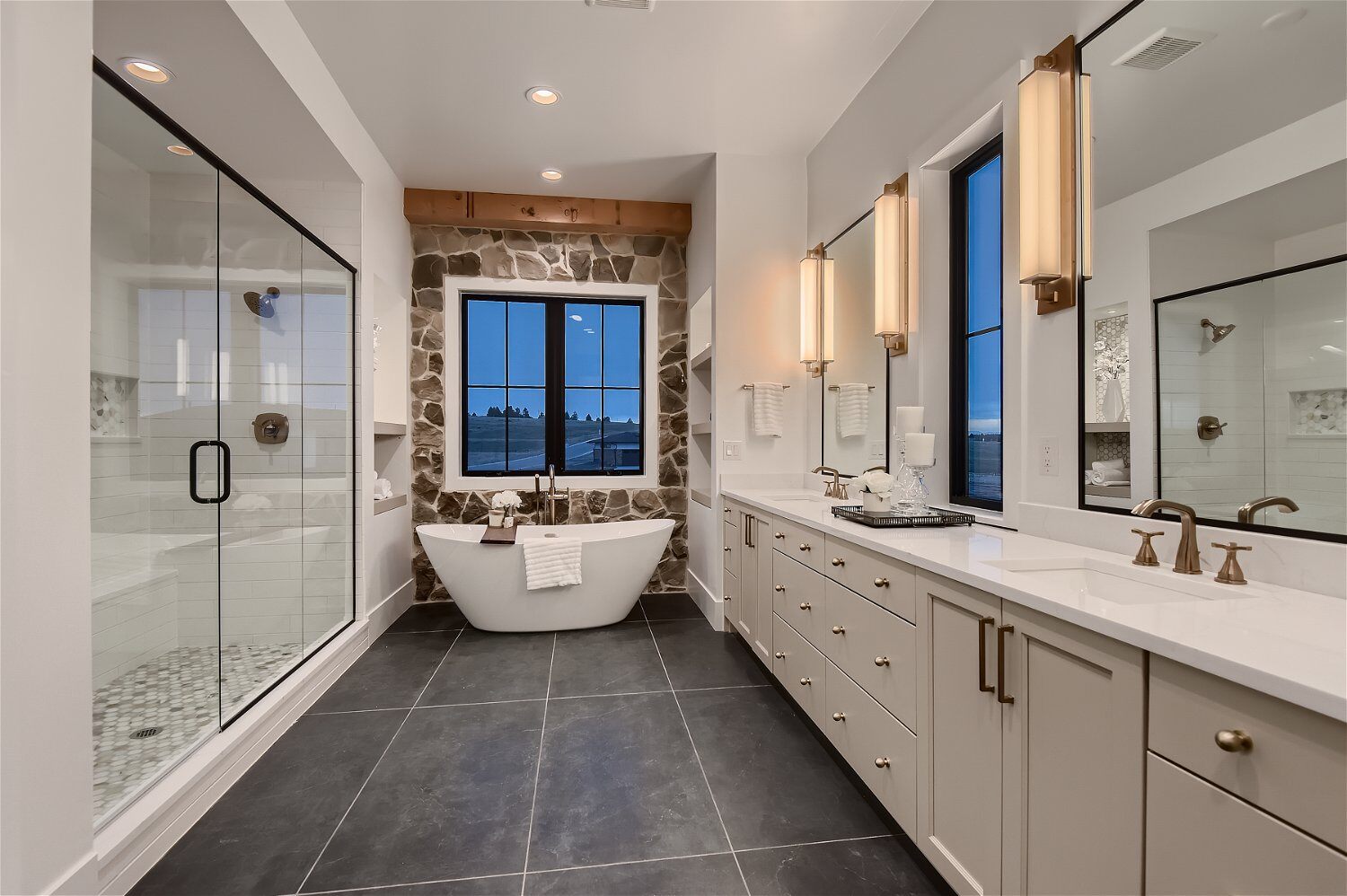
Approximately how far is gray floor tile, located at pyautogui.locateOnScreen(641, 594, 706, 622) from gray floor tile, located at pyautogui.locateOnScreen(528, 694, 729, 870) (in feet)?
4.41

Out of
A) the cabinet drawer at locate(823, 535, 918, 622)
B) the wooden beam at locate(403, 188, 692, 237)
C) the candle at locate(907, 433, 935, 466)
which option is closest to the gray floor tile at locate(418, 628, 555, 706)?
the cabinet drawer at locate(823, 535, 918, 622)

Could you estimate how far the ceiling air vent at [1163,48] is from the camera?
138 centimetres

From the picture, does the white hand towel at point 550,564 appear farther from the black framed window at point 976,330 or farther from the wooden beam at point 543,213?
the wooden beam at point 543,213

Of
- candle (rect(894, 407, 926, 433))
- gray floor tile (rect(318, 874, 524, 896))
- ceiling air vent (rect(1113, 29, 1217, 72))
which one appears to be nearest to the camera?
ceiling air vent (rect(1113, 29, 1217, 72))

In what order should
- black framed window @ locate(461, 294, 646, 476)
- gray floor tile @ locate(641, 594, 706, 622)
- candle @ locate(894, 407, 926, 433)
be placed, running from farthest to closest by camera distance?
black framed window @ locate(461, 294, 646, 476), gray floor tile @ locate(641, 594, 706, 622), candle @ locate(894, 407, 926, 433)

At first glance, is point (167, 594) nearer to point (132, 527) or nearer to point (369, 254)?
point (132, 527)

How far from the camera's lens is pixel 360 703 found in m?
2.65

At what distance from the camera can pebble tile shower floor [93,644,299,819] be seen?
68.8 inches

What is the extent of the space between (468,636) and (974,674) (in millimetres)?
3042

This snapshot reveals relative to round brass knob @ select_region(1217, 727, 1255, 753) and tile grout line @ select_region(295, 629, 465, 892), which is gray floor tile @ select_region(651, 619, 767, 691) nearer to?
tile grout line @ select_region(295, 629, 465, 892)

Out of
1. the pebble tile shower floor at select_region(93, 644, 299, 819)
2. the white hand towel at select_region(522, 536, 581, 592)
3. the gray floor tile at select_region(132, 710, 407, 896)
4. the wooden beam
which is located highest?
the wooden beam

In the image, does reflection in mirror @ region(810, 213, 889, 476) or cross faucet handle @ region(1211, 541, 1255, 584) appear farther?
reflection in mirror @ region(810, 213, 889, 476)

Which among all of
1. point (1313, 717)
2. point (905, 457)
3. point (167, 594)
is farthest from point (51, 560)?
point (905, 457)

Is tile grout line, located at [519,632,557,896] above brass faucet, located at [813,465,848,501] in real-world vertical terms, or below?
below
